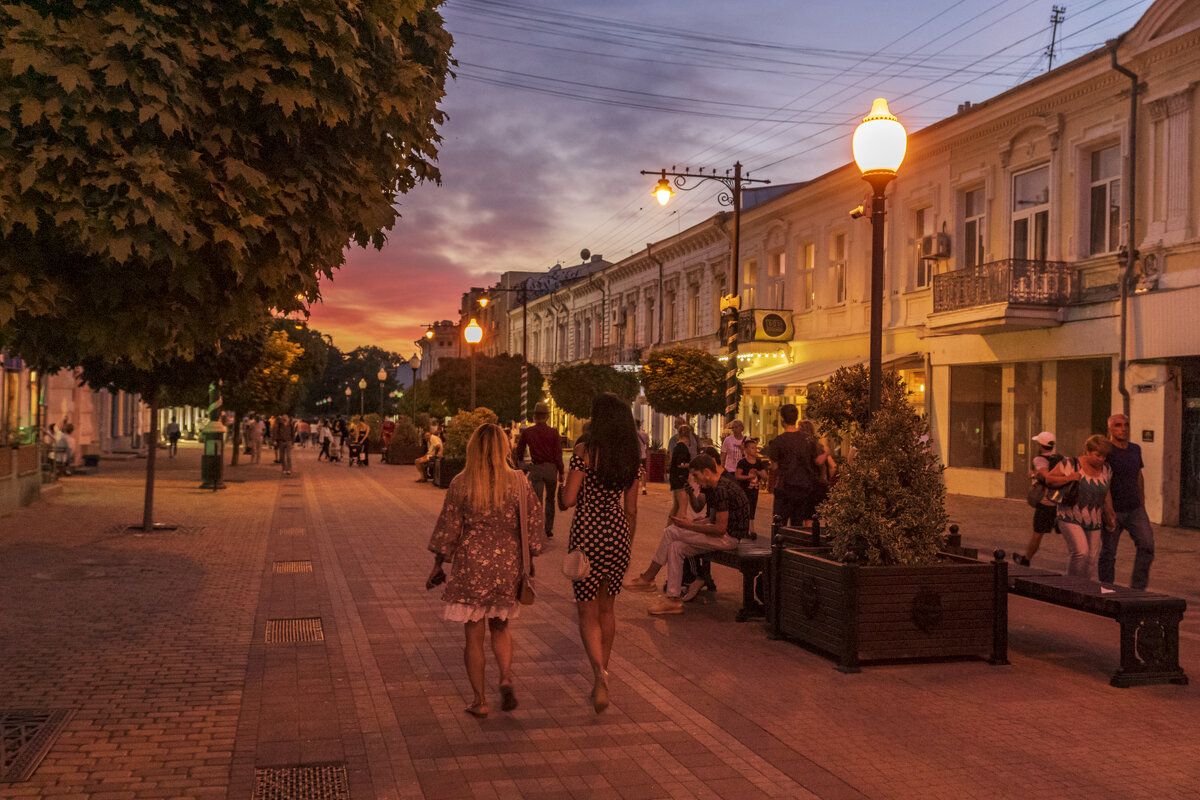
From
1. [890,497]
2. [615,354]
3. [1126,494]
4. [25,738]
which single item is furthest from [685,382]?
[615,354]

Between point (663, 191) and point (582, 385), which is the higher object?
point (663, 191)

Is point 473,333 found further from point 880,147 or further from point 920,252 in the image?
point 880,147

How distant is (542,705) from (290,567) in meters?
6.73

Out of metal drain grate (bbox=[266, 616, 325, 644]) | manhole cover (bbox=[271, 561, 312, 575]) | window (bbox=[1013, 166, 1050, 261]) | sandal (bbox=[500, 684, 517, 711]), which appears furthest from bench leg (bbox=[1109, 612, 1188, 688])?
window (bbox=[1013, 166, 1050, 261])

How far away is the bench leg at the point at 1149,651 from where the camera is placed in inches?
284

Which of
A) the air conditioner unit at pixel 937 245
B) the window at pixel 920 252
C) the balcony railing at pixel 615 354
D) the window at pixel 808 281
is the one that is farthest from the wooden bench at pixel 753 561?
the balcony railing at pixel 615 354

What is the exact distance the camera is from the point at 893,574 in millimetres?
7531

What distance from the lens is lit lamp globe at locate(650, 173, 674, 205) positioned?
24.5 m

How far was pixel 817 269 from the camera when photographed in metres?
31.4

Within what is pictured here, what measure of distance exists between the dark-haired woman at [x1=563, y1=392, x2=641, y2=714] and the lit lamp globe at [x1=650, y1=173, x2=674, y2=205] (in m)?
18.0

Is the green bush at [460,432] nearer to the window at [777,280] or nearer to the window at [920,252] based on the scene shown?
the window at [920,252]

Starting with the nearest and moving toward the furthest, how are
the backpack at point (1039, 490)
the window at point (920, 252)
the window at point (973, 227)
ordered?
the backpack at point (1039, 490) < the window at point (973, 227) < the window at point (920, 252)

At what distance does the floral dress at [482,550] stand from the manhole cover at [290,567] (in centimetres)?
614

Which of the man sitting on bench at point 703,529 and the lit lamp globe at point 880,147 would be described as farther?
the man sitting on bench at point 703,529
